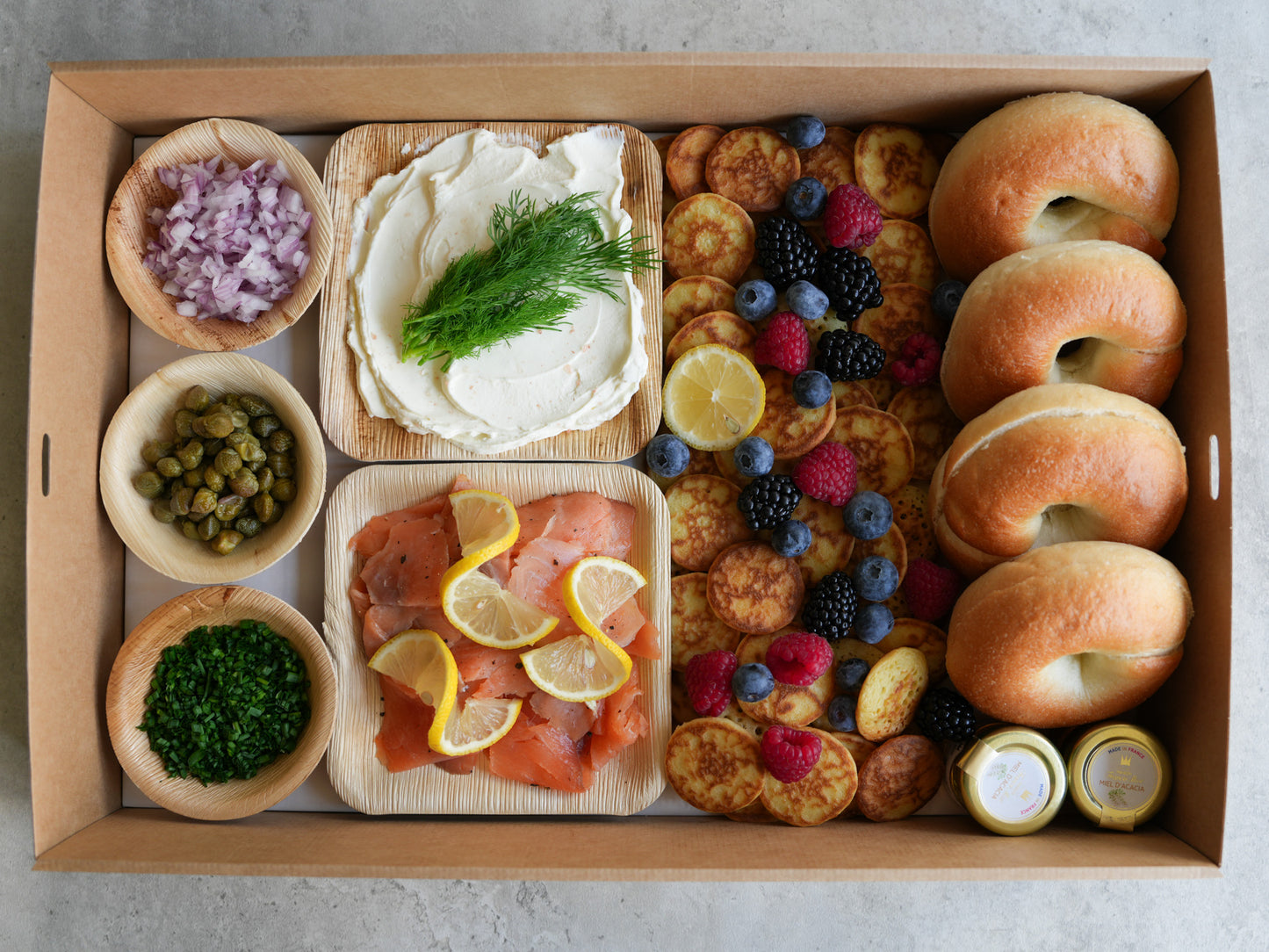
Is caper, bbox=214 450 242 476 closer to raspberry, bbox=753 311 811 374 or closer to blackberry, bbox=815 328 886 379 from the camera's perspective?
raspberry, bbox=753 311 811 374

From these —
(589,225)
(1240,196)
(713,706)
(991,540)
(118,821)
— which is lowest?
(118,821)

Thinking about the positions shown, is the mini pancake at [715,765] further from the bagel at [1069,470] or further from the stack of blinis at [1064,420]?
the bagel at [1069,470]

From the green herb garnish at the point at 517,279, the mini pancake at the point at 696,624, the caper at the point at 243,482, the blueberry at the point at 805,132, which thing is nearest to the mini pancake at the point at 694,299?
the green herb garnish at the point at 517,279

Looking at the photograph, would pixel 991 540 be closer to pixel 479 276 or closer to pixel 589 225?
pixel 589 225

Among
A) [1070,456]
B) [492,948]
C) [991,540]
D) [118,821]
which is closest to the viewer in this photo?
[1070,456]

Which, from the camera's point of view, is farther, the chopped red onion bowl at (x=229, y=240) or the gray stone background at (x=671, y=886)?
the gray stone background at (x=671, y=886)

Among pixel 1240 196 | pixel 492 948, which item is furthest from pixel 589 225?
pixel 492 948
